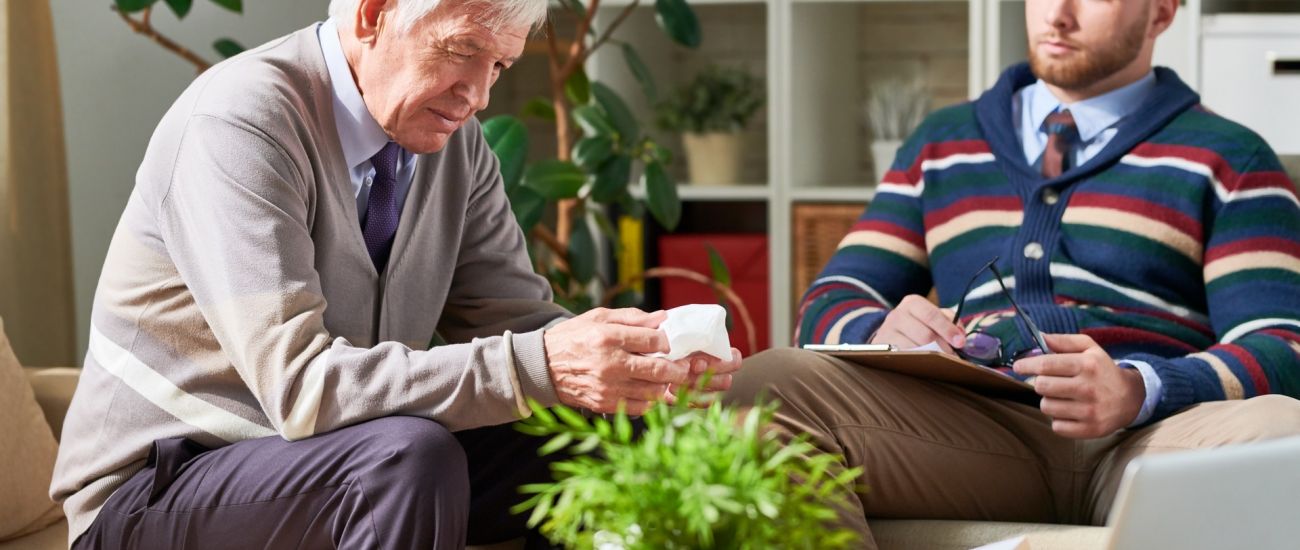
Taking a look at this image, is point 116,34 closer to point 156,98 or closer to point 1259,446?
point 156,98

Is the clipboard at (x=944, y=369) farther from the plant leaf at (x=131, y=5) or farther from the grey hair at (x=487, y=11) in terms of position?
the plant leaf at (x=131, y=5)

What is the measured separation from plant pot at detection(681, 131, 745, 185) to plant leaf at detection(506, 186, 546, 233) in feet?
3.02

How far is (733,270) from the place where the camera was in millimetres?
3555

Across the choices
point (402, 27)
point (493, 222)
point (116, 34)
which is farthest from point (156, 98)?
point (402, 27)

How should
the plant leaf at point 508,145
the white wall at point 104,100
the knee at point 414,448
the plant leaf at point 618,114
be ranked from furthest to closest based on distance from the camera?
1. the plant leaf at point 618,114
2. the white wall at point 104,100
3. the plant leaf at point 508,145
4. the knee at point 414,448

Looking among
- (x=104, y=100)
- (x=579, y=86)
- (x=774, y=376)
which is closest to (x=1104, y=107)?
(x=774, y=376)

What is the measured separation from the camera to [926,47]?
3.72m

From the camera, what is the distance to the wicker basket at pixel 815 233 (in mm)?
3410

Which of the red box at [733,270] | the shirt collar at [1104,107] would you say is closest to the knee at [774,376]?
the shirt collar at [1104,107]

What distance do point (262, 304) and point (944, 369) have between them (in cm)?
83

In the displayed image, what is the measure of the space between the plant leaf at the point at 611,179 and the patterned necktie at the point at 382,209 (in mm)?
1122

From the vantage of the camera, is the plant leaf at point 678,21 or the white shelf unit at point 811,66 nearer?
the plant leaf at point 678,21

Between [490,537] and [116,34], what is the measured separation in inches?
65.1

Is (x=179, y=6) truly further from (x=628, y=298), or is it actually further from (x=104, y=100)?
(x=628, y=298)
